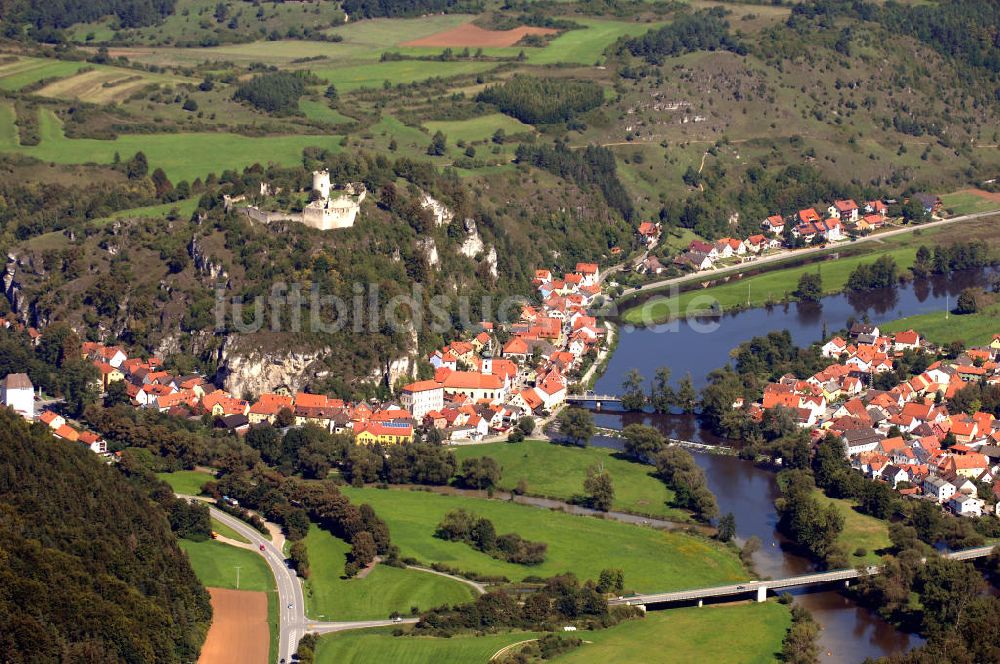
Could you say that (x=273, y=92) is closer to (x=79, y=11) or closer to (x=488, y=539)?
(x=79, y=11)

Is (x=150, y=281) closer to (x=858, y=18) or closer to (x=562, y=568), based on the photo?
(x=562, y=568)

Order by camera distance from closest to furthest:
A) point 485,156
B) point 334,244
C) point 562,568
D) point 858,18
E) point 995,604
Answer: point 995,604, point 562,568, point 334,244, point 485,156, point 858,18

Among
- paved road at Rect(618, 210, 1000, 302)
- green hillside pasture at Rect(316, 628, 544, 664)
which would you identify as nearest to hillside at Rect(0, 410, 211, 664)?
green hillside pasture at Rect(316, 628, 544, 664)

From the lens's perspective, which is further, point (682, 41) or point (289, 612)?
point (682, 41)

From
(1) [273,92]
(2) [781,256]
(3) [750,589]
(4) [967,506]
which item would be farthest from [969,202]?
(3) [750,589]

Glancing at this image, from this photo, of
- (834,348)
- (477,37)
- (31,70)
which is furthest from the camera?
(477,37)

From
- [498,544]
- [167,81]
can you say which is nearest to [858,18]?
[167,81]
